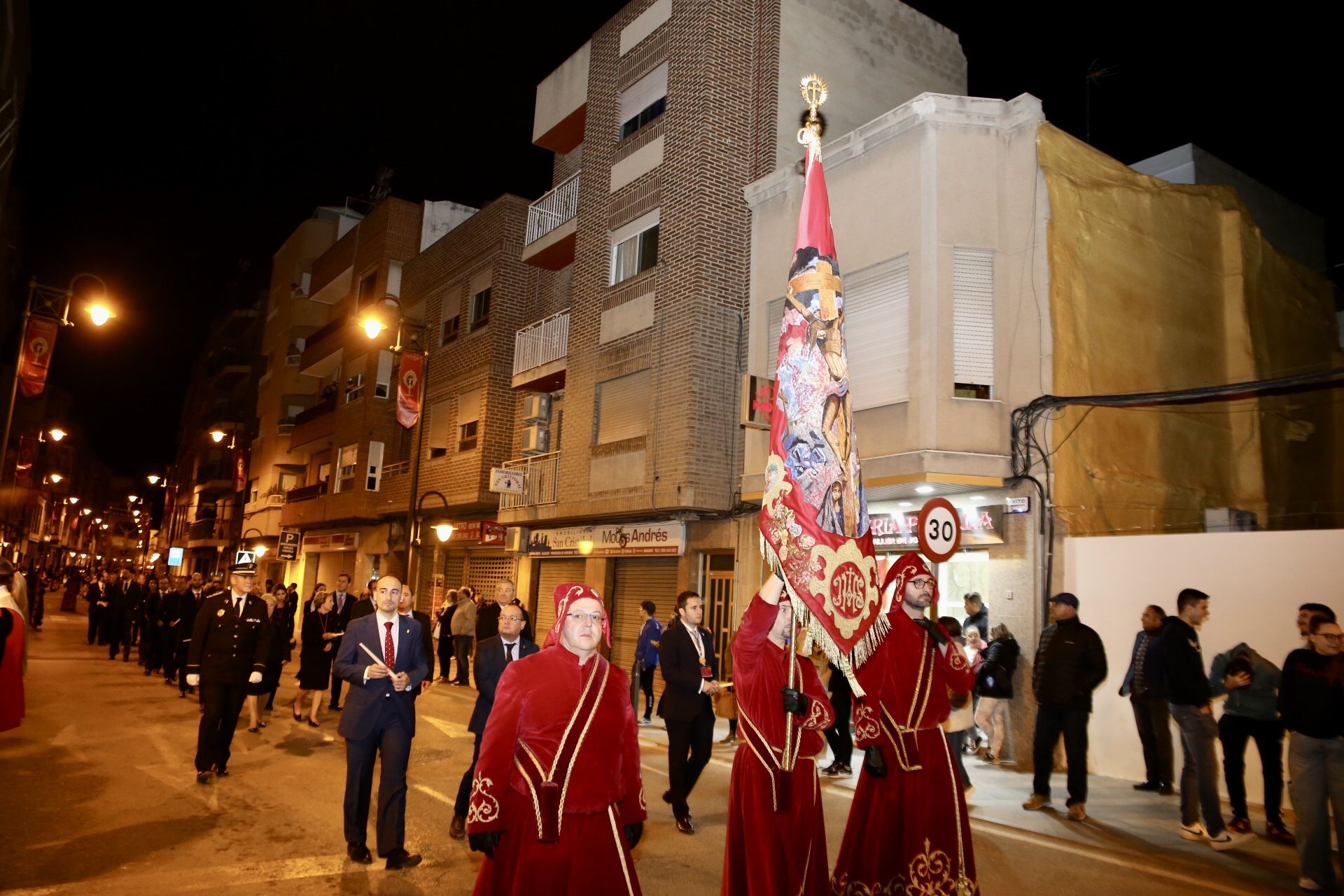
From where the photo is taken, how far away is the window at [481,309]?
2541cm

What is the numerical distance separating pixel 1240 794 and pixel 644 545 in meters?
11.8

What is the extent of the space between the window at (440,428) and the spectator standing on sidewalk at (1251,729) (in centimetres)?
2112

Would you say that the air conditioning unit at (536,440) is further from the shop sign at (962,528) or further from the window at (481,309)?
the shop sign at (962,528)

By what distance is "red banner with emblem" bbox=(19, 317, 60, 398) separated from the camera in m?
17.4

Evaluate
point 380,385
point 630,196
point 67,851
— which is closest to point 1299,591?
point 67,851

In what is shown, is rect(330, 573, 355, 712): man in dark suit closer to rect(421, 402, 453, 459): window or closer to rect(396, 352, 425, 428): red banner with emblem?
rect(396, 352, 425, 428): red banner with emblem

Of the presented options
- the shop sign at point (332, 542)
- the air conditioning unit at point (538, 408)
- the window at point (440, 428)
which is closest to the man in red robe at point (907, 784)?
the air conditioning unit at point (538, 408)

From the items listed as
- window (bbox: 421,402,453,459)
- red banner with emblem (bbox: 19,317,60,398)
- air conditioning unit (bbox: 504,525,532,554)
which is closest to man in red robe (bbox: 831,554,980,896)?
air conditioning unit (bbox: 504,525,532,554)

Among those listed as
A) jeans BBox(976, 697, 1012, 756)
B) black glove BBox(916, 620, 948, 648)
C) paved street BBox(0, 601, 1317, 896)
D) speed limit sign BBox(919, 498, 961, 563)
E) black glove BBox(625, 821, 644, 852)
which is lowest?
paved street BBox(0, 601, 1317, 896)

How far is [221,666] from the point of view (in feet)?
30.4

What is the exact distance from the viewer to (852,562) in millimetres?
6301

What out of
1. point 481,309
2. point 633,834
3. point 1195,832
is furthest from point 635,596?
point 633,834

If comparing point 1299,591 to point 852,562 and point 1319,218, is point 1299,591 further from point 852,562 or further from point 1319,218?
point 1319,218

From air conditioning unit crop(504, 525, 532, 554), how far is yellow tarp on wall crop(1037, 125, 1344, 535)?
13.5 metres
